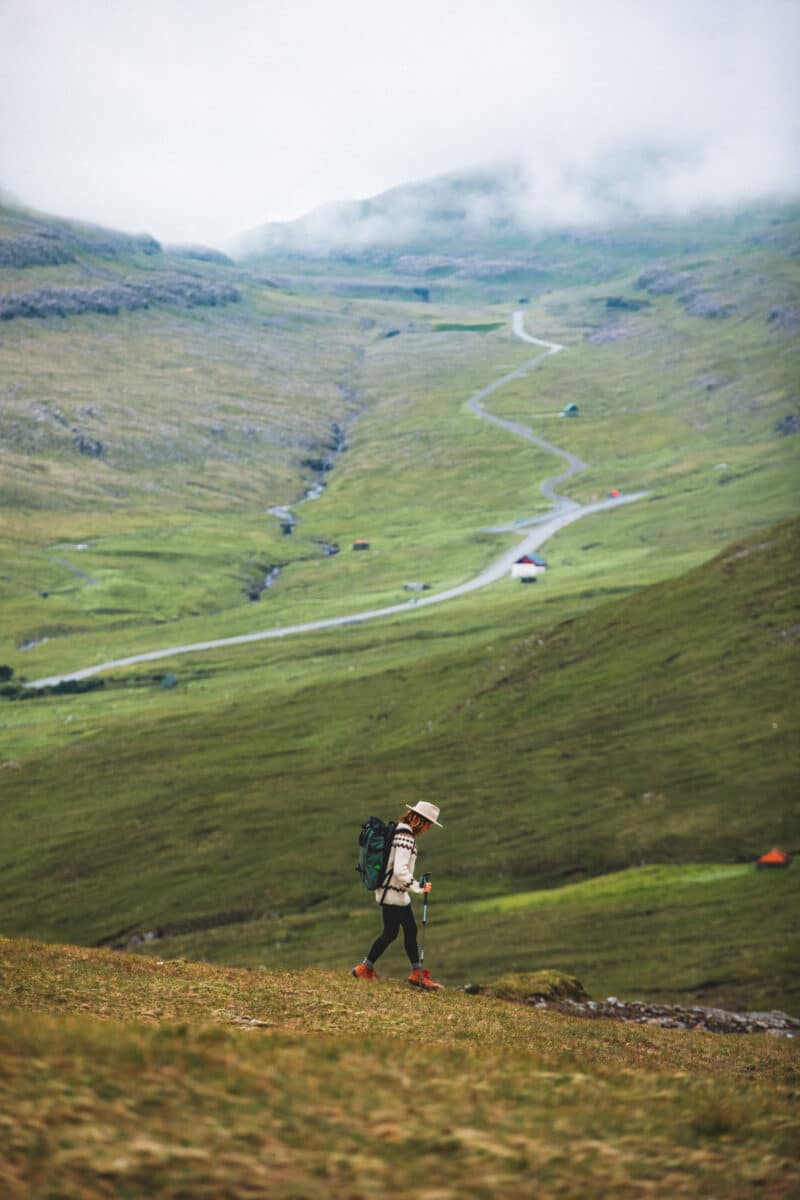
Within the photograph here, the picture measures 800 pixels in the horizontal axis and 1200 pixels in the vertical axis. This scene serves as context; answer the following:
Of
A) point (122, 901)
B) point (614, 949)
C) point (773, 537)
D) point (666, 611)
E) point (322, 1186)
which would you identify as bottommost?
point (122, 901)

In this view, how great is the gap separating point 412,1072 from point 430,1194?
365cm

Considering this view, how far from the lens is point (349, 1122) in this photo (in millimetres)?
13570

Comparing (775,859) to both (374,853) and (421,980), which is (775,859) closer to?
(421,980)

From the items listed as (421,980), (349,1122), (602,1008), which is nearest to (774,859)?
(602,1008)

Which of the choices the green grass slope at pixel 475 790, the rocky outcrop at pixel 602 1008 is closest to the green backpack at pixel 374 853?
the rocky outcrop at pixel 602 1008

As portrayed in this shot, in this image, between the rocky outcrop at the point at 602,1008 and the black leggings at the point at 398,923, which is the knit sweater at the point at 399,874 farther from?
the rocky outcrop at the point at 602,1008

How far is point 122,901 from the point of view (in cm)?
11975

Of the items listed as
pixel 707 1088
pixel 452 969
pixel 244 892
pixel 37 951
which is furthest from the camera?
pixel 244 892

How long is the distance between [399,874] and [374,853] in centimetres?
93

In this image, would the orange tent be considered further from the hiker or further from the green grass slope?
the hiker

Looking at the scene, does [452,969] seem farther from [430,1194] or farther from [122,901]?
[430,1194]

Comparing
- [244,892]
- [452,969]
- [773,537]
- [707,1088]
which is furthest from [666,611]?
[707,1088]

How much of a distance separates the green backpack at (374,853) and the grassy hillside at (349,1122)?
42.0ft

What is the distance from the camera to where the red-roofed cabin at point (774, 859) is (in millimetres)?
98875
